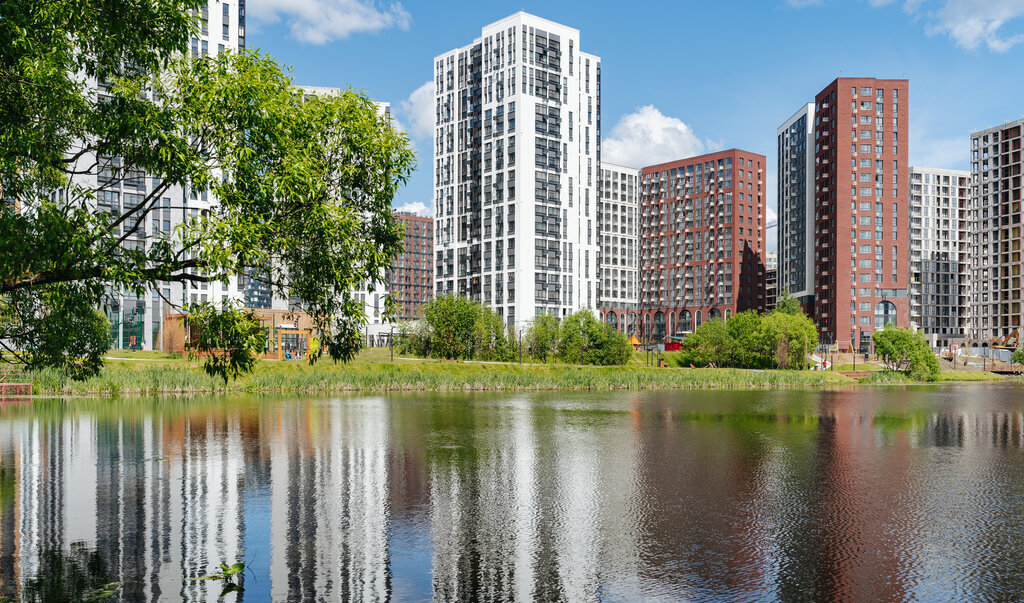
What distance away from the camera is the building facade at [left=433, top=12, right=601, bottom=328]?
561 ft

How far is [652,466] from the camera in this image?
1118 inches

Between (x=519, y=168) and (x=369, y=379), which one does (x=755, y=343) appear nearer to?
(x=519, y=168)

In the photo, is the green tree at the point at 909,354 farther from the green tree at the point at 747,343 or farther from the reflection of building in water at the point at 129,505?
the reflection of building in water at the point at 129,505

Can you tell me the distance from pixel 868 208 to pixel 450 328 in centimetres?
11571

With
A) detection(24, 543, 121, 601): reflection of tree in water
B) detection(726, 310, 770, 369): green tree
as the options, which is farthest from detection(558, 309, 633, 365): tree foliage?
detection(24, 543, 121, 601): reflection of tree in water

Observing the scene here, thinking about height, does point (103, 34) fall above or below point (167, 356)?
above

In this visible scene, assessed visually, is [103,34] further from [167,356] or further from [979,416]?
[167,356]

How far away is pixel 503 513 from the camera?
19.8 meters

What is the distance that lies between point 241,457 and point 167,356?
273 ft

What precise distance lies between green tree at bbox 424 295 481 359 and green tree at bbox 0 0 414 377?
116 meters

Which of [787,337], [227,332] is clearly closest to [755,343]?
[787,337]

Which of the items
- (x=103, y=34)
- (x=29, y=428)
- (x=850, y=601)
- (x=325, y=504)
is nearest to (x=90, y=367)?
(x=325, y=504)

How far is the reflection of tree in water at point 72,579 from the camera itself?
43.8 feet

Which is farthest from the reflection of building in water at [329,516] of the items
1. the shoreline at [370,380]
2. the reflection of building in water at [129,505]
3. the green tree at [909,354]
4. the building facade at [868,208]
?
the building facade at [868,208]
